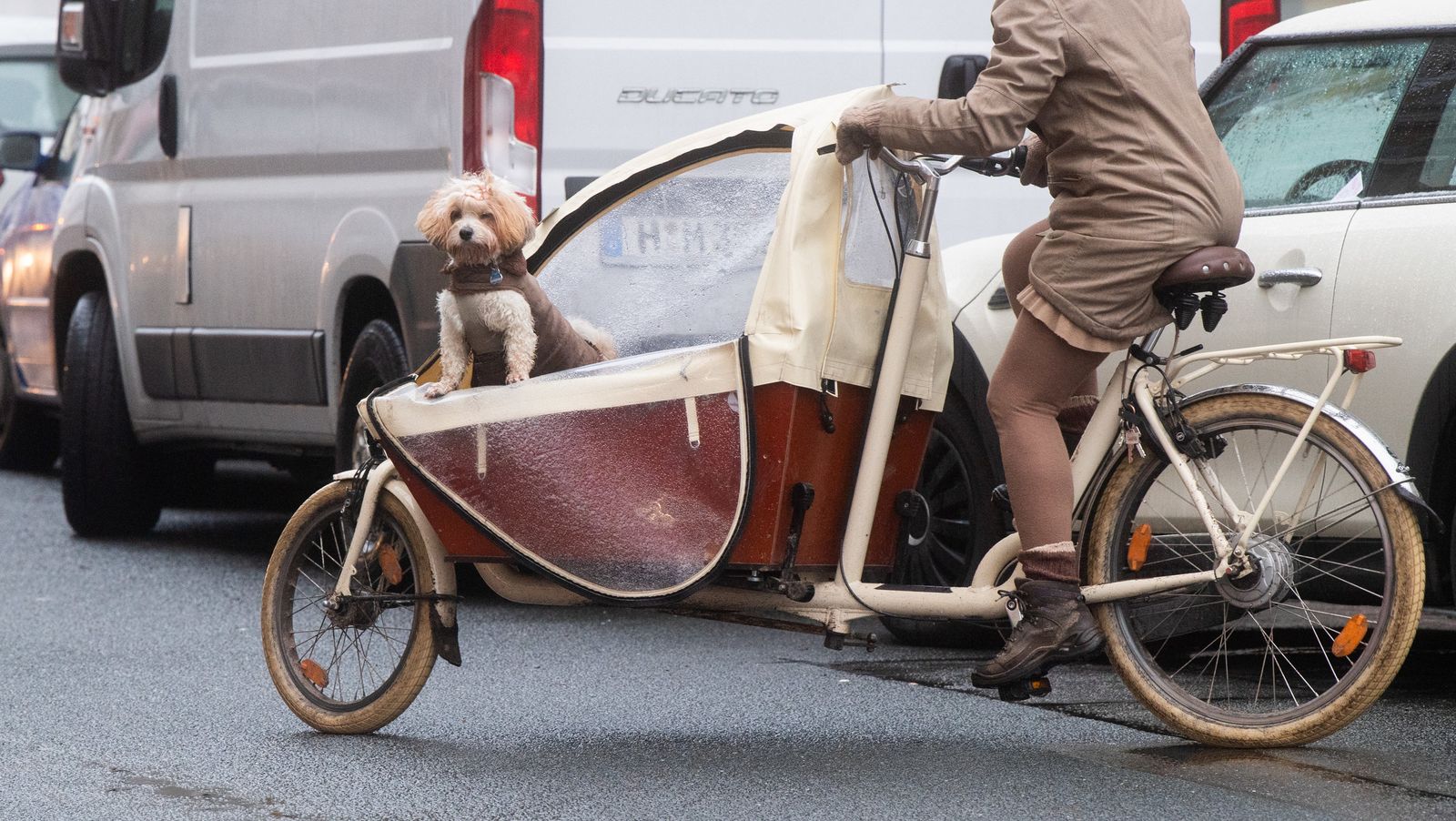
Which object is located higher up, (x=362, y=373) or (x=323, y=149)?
(x=323, y=149)

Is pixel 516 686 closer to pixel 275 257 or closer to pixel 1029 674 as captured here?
pixel 1029 674

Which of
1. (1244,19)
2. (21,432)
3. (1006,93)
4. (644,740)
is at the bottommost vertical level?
(21,432)

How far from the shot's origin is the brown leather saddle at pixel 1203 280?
13.4 feet

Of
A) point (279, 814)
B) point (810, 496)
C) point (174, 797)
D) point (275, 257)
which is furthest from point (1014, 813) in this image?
point (275, 257)

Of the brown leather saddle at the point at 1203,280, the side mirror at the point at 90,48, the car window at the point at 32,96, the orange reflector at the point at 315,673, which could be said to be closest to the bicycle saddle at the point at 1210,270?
the brown leather saddle at the point at 1203,280

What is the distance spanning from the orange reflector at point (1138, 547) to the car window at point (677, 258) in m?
1.11

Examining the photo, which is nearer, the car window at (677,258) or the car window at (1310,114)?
the car window at (677,258)

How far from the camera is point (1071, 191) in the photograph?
13.9ft

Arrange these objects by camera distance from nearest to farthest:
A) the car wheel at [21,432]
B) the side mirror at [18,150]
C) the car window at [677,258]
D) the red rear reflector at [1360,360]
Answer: the red rear reflector at [1360,360]
the car window at [677,258]
the side mirror at [18,150]
the car wheel at [21,432]

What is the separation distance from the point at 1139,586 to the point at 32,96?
10213 millimetres

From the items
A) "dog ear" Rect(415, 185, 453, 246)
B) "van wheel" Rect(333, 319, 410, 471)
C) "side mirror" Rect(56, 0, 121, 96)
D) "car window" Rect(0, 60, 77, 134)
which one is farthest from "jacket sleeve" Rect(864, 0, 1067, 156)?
"car window" Rect(0, 60, 77, 134)

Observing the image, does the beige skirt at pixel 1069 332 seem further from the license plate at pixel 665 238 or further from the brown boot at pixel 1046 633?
the license plate at pixel 665 238

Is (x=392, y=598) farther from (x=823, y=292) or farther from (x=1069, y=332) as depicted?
(x=1069, y=332)

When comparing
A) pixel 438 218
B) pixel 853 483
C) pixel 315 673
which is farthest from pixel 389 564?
pixel 853 483
